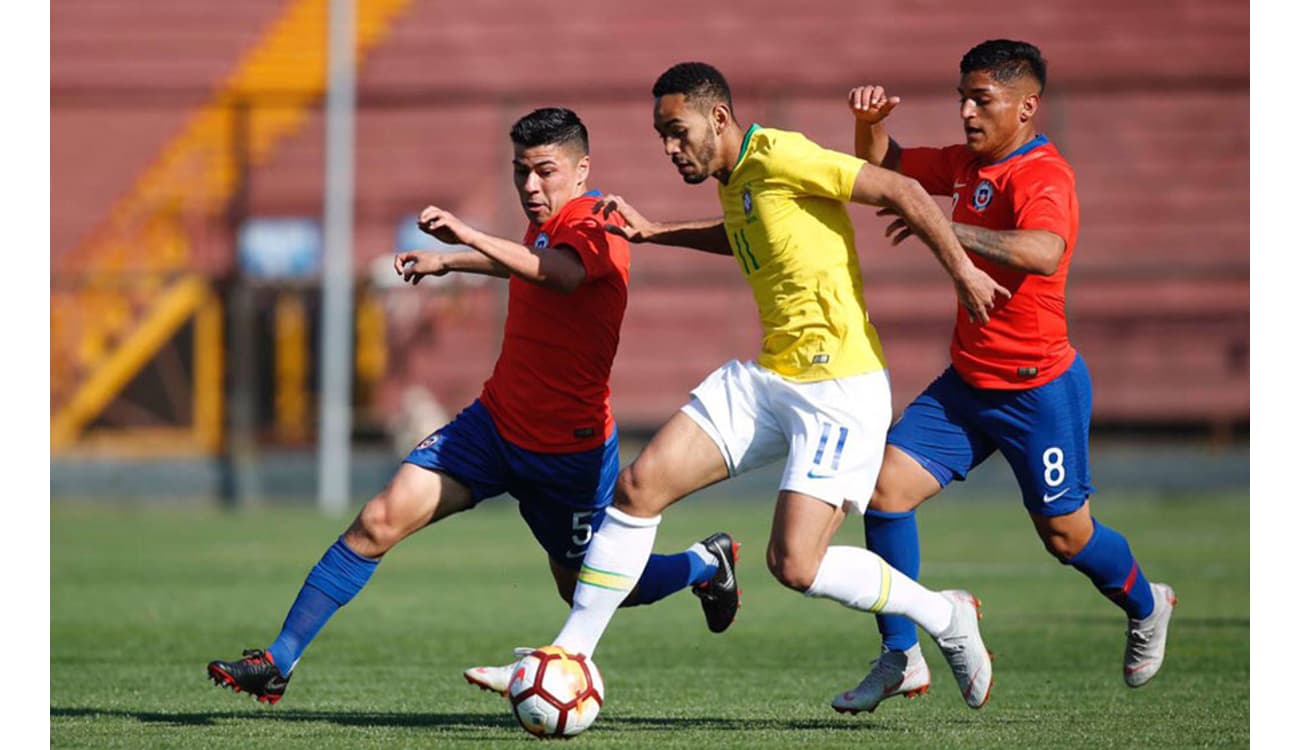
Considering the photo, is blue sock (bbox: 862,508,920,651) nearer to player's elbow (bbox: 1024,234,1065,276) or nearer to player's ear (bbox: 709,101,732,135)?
player's elbow (bbox: 1024,234,1065,276)

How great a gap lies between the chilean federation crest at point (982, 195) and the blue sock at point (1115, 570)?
126 centimetres

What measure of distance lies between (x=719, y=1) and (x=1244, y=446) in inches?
304

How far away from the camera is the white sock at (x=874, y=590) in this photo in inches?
244

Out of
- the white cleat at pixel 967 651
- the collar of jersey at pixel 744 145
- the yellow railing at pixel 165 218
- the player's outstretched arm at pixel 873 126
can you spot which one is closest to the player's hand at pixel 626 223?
the collar of jersey at pixel 744 145

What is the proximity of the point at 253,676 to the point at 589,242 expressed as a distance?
1.90 m

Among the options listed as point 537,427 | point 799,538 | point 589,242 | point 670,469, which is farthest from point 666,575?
point 589,242

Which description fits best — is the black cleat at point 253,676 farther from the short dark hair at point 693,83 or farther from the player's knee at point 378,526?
the short dark hair at point 693,83

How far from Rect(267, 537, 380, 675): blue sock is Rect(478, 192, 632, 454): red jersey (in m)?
0.72

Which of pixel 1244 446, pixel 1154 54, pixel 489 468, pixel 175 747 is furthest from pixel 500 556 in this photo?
pixel 1154 54

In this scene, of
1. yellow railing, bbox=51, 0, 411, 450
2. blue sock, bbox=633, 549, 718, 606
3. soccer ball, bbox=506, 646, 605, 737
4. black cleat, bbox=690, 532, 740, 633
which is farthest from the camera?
yellow railing, bbox=51, 0, 411, 450

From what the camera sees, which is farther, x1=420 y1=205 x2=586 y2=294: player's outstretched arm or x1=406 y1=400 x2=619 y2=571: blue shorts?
x1=406 y1=400 x2=619 y2=571: blue shorts

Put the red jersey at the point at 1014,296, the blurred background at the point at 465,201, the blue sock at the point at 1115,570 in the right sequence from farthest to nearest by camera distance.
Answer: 1. the blurred background at the point at 465,201
2. the blue sock at the point at 1115,570
3. the red jersey at the point at 1014,296

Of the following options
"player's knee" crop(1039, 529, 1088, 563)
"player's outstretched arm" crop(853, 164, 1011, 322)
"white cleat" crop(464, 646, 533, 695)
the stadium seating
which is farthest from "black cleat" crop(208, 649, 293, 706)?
the stadium seating

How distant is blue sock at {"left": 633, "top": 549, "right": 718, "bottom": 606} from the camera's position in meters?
7.13
